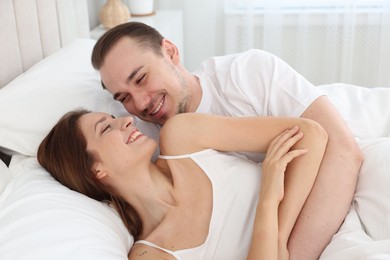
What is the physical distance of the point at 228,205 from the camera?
143 cm

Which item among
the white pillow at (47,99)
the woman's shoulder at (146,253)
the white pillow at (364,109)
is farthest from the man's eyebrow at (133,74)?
the white pillow at (364,109)

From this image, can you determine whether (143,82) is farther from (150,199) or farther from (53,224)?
(53,224)

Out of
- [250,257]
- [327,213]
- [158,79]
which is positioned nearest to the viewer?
[250,257]

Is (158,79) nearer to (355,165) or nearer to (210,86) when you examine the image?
(210,86)

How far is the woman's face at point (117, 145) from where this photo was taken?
4.74 feet

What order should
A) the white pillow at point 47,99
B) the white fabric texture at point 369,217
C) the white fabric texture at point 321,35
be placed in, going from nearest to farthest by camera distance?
the white fabric texture at point 369,217
the white pillow at point 47,99
the white fabric texture at point 321,35

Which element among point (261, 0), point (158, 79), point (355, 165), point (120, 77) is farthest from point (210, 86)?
point (261, 0)

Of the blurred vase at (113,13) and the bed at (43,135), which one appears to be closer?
the bed at (43,135)

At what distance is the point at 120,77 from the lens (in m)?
1.66

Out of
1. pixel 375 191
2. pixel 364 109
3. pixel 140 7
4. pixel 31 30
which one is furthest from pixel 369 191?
pixel 140 7

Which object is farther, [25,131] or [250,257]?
[25,131]

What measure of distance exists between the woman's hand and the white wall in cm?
198

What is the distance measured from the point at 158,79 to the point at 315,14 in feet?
5.89

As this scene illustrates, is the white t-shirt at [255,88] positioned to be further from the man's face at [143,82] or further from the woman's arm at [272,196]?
the woman's arm at [272,196]
